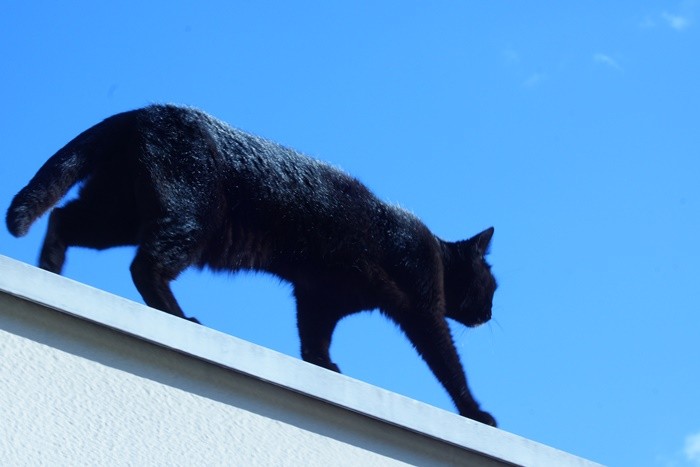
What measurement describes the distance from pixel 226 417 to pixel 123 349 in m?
0.31

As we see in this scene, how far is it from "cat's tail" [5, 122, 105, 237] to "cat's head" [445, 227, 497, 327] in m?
2.40

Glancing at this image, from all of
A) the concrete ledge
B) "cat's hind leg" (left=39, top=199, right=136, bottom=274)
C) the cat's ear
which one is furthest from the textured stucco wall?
the cat's ear

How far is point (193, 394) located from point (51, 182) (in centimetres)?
180

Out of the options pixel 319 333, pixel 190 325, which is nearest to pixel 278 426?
pixel 190 325

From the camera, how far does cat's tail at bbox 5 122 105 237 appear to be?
389 centimetres

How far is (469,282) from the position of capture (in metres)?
6.13

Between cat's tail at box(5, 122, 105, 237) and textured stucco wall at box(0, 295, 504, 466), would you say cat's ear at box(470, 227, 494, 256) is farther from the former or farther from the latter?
textured stucco wall at box(0, 295, 504, 466)

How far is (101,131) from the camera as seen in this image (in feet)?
14.4

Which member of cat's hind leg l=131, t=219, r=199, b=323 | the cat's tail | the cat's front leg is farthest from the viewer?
the cat's front leg

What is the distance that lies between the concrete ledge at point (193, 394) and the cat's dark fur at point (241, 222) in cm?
146

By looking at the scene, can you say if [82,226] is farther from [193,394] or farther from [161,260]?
[193,394]

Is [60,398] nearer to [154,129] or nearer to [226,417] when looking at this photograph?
[226,417]

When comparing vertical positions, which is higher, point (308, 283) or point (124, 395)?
point (308, 283)

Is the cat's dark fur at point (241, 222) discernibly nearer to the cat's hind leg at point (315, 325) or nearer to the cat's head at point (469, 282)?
the cat's hind leg at point (315, 325)
